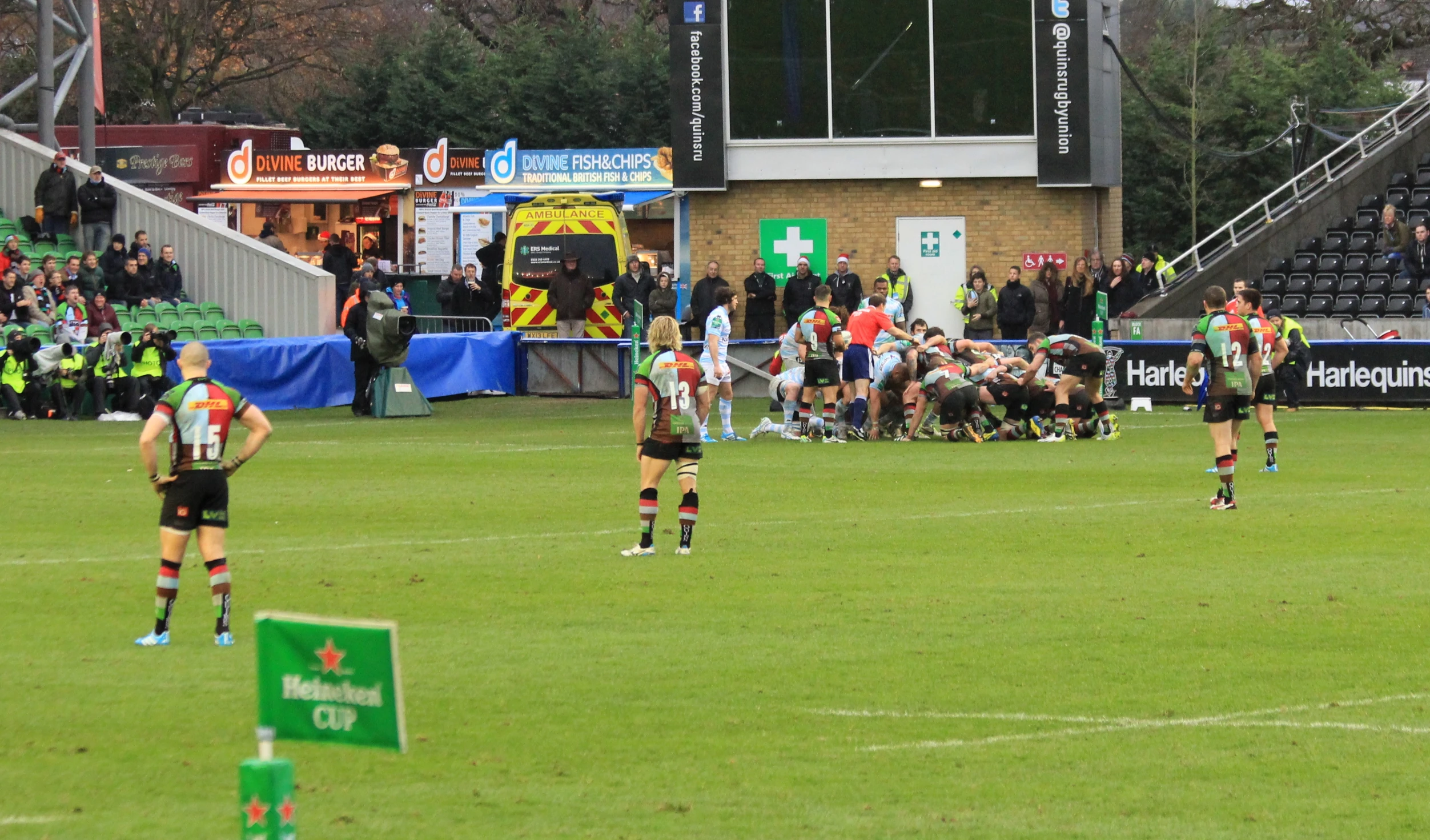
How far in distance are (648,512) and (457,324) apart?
2455 centimetres

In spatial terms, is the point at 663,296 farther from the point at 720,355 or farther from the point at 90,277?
the point at 90,277

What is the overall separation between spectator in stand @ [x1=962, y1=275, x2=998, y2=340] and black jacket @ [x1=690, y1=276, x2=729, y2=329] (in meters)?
4.16

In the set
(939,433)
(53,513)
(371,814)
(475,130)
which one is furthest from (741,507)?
(475,130)

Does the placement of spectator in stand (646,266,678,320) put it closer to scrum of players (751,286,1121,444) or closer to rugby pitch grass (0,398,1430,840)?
scrum of players (751,286,1121,444)

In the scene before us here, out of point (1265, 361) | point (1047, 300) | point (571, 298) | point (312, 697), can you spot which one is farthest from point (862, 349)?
point (312, 697)

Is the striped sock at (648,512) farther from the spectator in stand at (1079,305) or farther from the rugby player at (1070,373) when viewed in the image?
the spectator in stand at (1079,305)

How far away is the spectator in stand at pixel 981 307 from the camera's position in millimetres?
33719

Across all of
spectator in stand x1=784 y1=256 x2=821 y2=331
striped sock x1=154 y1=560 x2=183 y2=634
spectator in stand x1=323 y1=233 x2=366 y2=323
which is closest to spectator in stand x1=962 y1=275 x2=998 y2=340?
spectator in stand x1=784 y1=256 x2=821 y2=331

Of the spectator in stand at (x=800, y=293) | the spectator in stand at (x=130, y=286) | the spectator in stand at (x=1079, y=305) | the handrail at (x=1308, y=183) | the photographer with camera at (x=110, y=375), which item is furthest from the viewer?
the handrail at (x=1308, y=183)

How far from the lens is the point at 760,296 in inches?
1358

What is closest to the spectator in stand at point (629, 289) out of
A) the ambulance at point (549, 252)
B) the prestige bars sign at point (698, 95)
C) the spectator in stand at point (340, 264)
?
the ambulance at point (549, 252)

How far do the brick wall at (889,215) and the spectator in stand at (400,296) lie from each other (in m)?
5.42

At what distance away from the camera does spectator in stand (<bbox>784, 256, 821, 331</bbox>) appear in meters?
33.9

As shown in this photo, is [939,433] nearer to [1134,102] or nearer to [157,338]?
[157,338]
